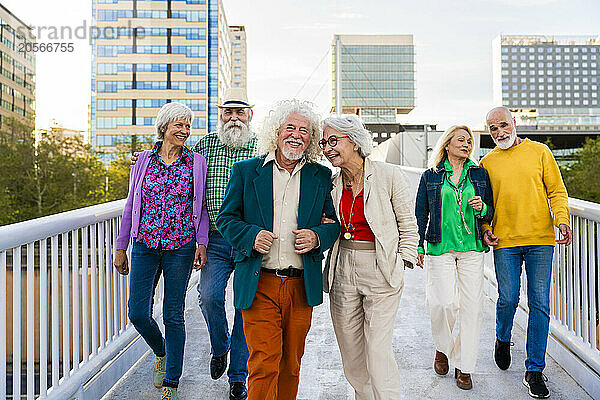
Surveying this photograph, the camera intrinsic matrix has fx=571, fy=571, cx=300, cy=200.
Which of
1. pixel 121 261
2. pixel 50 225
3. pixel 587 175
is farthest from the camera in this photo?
pixel 587 175

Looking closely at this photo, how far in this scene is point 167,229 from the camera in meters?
3.12

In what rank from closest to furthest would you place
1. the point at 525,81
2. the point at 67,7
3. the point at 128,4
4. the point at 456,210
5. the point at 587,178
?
the point at 456,210 < the point at 587,178 < the point at 67,7 < the point at 128,4 < the point at 525,81

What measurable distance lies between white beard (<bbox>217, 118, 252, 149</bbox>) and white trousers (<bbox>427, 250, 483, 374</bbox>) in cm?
137

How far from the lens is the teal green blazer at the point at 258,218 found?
2482 millimetres

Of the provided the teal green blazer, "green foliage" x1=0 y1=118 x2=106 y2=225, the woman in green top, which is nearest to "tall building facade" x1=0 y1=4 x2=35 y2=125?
"green foliage" x1=0 y1=118 x2=106 y2=225

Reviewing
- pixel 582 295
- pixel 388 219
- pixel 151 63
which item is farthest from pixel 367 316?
pixel 151 63

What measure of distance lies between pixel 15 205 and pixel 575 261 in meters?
29.5

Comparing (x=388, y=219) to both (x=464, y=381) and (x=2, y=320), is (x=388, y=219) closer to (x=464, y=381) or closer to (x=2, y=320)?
(x=464, y=381)

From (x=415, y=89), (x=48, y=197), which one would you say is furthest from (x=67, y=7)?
(x=415, y=89)

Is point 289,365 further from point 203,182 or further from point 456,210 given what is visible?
point 456,210

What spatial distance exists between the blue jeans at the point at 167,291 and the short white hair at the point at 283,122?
864 millimetres

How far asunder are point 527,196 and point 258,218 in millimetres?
1782

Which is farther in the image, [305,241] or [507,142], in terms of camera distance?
[507,142]

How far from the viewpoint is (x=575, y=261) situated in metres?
3.68
